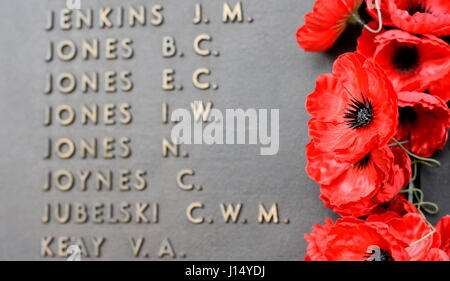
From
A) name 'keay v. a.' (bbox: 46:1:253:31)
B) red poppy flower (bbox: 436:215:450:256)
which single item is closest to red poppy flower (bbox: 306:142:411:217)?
red poppy flower (bbox: 436:215:450:256)

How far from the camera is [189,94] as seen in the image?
1067mm

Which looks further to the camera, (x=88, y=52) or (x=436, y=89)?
(x=88, y=52)

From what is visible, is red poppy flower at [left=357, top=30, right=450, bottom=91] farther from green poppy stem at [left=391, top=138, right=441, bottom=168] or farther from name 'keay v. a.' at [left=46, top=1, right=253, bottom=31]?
name 'keay v. a.' at [left=46, top=1, right=253, bottom=31]

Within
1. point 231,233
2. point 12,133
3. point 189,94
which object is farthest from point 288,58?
point 12,133

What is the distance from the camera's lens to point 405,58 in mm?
943

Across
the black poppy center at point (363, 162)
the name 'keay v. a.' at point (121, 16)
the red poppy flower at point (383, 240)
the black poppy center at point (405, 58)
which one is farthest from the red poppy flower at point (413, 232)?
the name 'keay v. a.' at point (121, 16)

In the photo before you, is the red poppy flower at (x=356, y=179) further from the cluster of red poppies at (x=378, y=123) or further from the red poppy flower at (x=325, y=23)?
the red poppy flower at (x=325, y=23)

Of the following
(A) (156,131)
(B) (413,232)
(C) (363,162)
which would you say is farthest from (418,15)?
(A) (156,131)

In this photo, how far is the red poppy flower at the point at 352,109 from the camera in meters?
0.78

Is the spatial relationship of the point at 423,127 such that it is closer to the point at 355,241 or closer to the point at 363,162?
the point at 363,162

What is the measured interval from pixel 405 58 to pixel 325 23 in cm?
20

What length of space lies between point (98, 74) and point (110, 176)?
10.5 inches

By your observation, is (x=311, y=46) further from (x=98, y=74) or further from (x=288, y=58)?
(x=98, y=74)

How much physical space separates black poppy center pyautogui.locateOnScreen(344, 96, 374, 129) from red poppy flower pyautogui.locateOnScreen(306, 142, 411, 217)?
0.06 m
